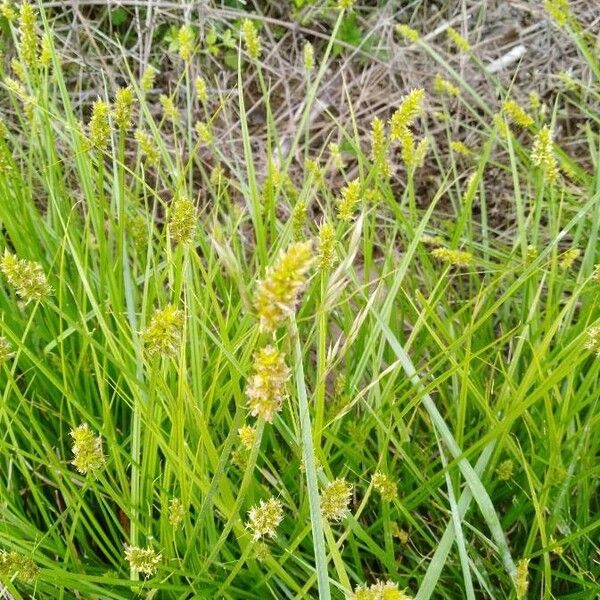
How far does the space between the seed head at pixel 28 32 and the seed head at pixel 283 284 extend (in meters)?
0.90

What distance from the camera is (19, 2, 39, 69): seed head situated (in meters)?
1.18

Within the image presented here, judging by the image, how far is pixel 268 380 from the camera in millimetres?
595

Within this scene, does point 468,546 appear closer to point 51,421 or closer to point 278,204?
point 51,421

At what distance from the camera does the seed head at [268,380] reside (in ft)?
1.94

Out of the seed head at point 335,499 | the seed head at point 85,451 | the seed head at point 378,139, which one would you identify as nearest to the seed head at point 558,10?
the seed head at point 378,139

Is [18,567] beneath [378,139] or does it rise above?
beneath

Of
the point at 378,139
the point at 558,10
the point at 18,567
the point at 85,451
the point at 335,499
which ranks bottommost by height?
the point at 18,567

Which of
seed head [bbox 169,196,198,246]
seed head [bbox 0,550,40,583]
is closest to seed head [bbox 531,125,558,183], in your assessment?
seed head [bbox 169,196,198,246]

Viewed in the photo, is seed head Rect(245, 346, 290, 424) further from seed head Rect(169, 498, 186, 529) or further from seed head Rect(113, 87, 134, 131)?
seed head Rect(113, 87, 134, 131)

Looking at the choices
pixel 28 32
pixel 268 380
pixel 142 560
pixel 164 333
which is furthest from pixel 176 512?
pixel 28 32

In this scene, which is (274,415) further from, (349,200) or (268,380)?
(349,200)

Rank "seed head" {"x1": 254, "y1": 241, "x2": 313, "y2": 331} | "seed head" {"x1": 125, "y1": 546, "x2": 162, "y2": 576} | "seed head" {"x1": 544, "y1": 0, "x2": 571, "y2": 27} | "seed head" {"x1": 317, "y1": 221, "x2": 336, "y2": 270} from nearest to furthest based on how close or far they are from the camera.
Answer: "seed head" {"x1": 254, "y1": 241, "x2": 313, "y2": 331}, "seed head" {"x1": 317, "y1": 221, "x2": 336, "y2": 270}, "seed head" {"x1": 125, "y1": 546, "x2": 162, "y2": 576}, "seed head" {"x1": 544, "y1": 0, "x2": 571, "y2": 27}

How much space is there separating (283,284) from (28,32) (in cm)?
93

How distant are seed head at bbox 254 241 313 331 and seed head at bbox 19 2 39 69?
898 mm
